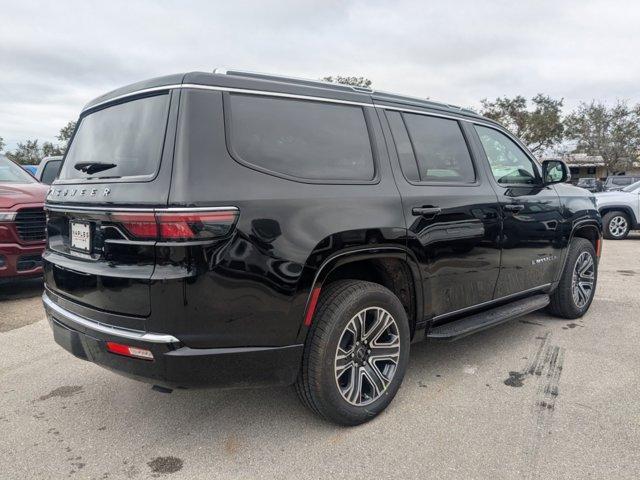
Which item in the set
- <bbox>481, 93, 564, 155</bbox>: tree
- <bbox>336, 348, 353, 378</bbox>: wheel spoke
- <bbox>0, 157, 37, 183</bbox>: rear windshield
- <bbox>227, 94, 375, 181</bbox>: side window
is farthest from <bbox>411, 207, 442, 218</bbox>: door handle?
<bbox>481, 93, 564, 155</bbox>: tree

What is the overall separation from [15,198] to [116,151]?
3.73 m

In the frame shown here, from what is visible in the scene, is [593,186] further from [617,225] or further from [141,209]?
[141,209]

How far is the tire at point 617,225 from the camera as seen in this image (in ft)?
39.1

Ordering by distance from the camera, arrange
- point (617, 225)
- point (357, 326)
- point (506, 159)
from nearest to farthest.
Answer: point (357, 326) < point (506, 159) < point (617, 225)

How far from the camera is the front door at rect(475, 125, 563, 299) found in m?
3.72

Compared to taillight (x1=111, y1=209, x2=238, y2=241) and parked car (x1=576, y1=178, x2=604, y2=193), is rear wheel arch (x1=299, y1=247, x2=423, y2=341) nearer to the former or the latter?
taillight (x1=111, y1=209, x2=238, y2=241)

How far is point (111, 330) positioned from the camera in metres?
2.34

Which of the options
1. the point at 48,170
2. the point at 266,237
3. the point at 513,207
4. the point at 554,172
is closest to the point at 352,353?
the point at 266,237

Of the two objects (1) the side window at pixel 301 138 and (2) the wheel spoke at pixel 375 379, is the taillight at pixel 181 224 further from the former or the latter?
(2) the wheel spoke at pixel 375 379

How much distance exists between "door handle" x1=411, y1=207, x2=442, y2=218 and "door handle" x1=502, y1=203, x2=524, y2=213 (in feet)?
2.85

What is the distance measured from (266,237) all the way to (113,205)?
2.51 feet

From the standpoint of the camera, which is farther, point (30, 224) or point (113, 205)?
point (30, 224)

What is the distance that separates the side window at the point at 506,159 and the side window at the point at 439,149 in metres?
0.31

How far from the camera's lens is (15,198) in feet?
18.1
